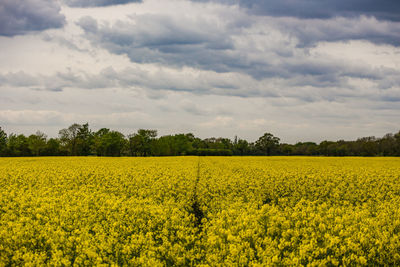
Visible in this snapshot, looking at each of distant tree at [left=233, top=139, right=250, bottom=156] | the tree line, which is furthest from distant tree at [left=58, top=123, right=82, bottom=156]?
distant tree at [left=233, top=139, right=250, bottom=156]

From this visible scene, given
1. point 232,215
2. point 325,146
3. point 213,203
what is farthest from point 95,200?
point 325,146

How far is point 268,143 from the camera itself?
130000mm

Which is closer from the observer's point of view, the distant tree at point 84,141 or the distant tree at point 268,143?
the distant tree at point 84,141

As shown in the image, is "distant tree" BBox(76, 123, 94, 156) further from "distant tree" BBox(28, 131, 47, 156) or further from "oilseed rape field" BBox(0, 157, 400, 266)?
"oilseed rape field" BBox(0, 157, 400, 266)

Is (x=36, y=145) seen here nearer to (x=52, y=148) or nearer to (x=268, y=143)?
(x=52, y=148)

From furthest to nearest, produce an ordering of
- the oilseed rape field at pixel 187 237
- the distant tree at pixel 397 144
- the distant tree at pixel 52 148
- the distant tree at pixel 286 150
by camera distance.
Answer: the distant tree at pixel 286 150
the distant tree at pixel 52 148
the distant tree at pixel 397 144
the oilseed rape field at pixel 187 237

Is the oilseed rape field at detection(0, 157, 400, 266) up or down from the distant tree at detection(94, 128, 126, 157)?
down

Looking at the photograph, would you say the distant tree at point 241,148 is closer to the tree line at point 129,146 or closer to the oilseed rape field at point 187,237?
the tree line at point 129,146

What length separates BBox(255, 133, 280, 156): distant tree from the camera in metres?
130

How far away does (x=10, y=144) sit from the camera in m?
100

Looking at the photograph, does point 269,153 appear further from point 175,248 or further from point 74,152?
point 175,248

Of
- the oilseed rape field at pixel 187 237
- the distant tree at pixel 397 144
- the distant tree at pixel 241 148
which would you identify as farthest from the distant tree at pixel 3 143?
the distant tree at pixel 397 144

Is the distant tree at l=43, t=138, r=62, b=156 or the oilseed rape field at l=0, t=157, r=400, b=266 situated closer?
the oilseed rape field at l=0, t=157, r=400, b=266

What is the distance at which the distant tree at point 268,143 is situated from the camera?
130 metres
